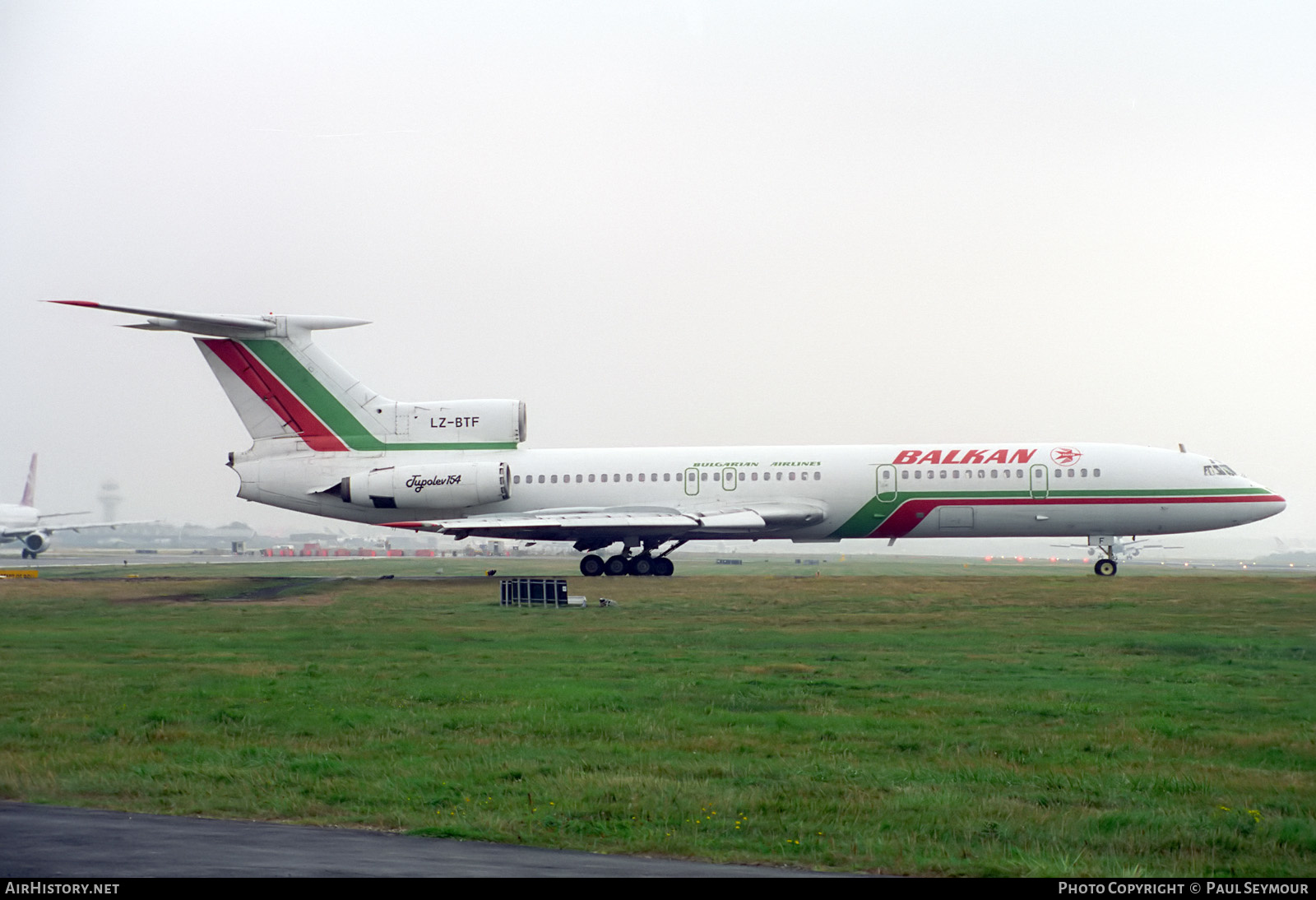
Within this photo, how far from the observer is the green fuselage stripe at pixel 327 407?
135ft

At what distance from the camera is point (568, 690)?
637 inches

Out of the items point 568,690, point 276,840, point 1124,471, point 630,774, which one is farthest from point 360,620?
point 1124,471

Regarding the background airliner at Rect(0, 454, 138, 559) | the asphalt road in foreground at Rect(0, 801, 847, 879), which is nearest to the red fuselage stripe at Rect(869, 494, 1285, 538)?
the asphalt road in foreground at Rect(0, 801, 847, 879)

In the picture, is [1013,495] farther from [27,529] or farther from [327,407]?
[27,529]

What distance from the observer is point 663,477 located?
41.6 m

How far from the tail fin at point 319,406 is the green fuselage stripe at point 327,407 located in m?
0.03

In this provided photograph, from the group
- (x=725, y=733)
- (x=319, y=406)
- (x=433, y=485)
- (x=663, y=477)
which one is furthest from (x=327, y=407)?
(x=725, y=733)

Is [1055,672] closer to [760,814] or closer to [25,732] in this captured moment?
[760,814]

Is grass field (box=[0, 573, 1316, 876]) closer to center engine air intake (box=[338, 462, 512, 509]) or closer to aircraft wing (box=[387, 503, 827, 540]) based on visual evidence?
aircraft wing (box=[387, 503, 827, 540])

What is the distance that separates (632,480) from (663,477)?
1026 millimetres

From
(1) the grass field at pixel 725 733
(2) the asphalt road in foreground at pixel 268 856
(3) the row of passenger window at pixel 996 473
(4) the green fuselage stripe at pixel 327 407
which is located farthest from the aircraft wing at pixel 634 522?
(2) the asphalt road in foreground at pixel 268 856

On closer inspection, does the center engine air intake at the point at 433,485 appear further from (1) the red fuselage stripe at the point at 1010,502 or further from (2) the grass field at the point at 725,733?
(2) the grass field at the point at 725,733

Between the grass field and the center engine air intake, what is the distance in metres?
14.2

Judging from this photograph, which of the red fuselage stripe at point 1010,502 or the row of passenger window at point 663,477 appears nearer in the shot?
the red fuselage stripe at point 1010,502
